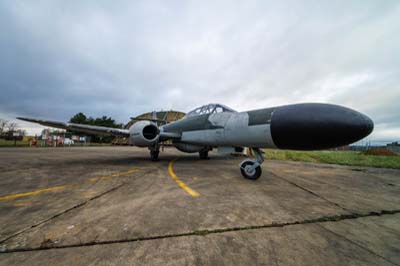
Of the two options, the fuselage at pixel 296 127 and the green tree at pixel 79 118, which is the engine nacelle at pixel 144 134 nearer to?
the fuselage at pixel 296 127

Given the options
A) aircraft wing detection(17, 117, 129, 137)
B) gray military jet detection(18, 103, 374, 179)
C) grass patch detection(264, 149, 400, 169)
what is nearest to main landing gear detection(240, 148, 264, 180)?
gray military jet detection(18, 103, 374, 179)

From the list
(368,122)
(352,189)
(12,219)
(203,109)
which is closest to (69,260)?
(12,219)

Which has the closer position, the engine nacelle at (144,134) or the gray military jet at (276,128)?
the gray military jet at (276,128)

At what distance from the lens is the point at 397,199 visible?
8.55 ft

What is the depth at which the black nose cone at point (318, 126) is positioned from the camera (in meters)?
2.33

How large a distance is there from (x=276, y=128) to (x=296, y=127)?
1.18ft

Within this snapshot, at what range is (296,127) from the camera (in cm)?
265

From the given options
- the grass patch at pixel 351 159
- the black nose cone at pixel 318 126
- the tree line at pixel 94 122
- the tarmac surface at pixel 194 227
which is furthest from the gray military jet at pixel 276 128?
the tree line at pixel 94 122

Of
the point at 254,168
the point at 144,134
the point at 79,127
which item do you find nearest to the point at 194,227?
the point at 254,168

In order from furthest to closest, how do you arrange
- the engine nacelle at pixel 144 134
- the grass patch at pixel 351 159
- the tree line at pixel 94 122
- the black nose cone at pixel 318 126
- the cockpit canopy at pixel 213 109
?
the tree line at pixel 94 122 < the grass patch at pixel 351 159 < the engine nacelle at pixel 144 134 < the cockpit canopy at pixel 213 109 < the black nose cone at pixel 318 126

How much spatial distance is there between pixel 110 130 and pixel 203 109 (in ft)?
13.2

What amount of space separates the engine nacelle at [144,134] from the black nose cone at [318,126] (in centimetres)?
432

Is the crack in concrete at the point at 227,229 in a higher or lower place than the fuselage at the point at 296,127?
lower

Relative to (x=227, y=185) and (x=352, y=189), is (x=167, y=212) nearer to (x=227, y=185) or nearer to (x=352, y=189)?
(x=227, y=185)
